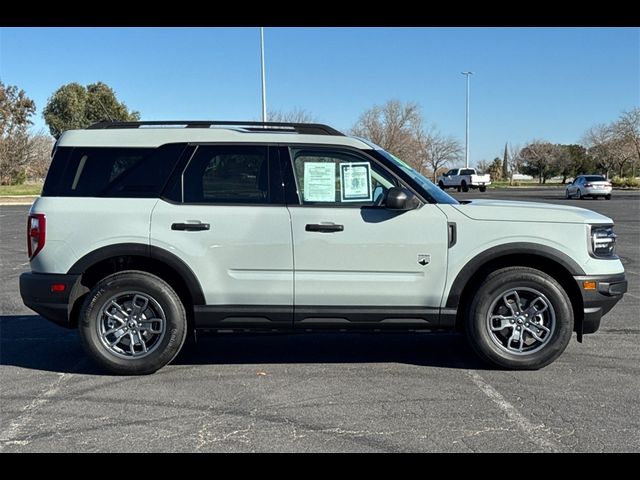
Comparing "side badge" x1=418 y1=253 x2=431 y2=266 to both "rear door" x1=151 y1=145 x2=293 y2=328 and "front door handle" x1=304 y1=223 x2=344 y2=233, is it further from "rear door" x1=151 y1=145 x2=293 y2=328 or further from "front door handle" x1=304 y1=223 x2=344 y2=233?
"rear door" x1=151 y1=145 x2=293 y2=328

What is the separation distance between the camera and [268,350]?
218 inches

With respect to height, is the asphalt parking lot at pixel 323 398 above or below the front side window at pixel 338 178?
below

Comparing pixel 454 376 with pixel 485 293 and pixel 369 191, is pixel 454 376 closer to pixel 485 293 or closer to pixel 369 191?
pixel 485 293

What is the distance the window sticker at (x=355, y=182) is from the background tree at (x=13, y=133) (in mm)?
48112

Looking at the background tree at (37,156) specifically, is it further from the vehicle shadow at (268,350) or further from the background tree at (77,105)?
the vehicle shadow at (268,350)

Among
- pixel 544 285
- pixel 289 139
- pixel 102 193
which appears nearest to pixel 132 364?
pixel 102 193

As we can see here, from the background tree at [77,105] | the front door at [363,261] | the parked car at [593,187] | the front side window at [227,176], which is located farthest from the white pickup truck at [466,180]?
the front side window at [227,176]

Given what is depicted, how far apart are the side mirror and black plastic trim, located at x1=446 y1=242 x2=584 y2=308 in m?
0.68

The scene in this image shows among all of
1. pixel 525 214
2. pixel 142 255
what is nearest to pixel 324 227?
pixel 142 255

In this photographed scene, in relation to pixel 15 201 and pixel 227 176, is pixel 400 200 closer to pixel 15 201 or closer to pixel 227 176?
pixel 227 176

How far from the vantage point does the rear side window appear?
186 inches

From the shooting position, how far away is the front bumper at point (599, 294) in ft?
15.4

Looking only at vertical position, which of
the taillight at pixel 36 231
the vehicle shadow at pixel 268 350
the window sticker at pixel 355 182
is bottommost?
the vehicle shadow at pixel 268 350

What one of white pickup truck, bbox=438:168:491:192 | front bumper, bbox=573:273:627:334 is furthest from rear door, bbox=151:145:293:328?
white pickup truck, bbox=438:168:491:192
